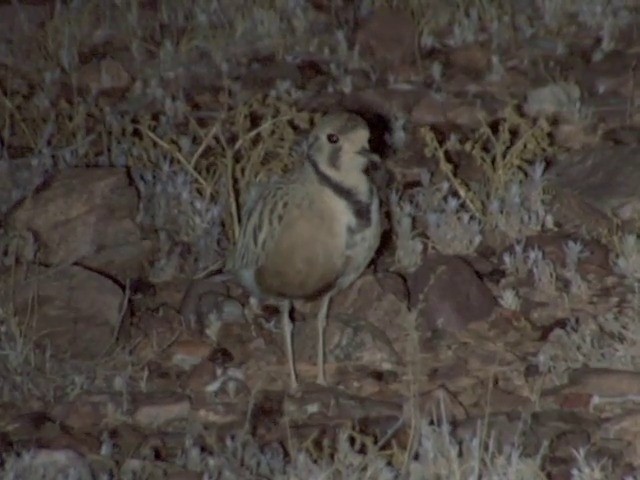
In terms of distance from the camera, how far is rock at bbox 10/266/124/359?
5.55 m

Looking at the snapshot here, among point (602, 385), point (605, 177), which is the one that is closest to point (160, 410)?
point (602, 385)

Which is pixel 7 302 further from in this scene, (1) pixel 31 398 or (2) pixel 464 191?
(2) pixel 464 191

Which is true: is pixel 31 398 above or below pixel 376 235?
below

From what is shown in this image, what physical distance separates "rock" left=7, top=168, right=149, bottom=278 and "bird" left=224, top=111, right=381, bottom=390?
1.16 meters

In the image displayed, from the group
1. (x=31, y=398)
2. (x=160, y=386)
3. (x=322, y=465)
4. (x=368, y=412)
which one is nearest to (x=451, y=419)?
(x=368, y=412)

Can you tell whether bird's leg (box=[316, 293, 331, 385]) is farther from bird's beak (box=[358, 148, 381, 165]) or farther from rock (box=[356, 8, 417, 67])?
rock (box=[356, 8, 417, 67])

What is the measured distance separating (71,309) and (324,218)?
3.70 feet

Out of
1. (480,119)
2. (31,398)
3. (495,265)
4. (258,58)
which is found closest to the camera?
(31,398)

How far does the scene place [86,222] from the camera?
20.9 ft

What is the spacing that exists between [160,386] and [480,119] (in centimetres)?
231

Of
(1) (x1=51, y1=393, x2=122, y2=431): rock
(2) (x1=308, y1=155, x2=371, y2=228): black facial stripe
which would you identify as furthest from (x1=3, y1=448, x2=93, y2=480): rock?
(2) (x1=308, y1=155, x2=371, y2=228): black facial stripe

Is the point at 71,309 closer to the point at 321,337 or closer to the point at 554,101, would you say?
the point at 321,337

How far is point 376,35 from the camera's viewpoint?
8.11 m

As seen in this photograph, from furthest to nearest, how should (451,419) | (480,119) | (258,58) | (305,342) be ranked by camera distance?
(258,58), (480,119), (305,342), (451,419)
